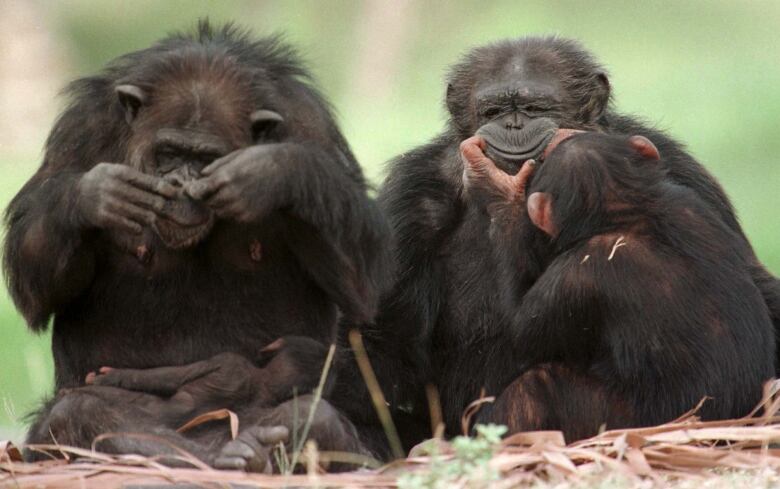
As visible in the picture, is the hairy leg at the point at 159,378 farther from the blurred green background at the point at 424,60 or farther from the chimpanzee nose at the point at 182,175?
the blurred green background at the point at 424,60

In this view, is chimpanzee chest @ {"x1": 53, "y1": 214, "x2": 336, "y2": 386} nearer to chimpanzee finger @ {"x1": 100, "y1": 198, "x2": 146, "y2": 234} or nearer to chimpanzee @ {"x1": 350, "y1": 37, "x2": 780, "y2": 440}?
chimpanzee finger @ {"x1": 100, "y1": 198, "x2": 146, "y2": 234}

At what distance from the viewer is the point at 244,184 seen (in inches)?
243

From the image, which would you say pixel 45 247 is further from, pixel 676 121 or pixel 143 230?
pixel 676 121

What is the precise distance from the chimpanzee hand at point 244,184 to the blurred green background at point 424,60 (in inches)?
361

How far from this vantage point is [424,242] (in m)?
7.90

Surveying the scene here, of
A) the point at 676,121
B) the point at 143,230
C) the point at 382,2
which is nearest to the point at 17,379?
the point at 676,121

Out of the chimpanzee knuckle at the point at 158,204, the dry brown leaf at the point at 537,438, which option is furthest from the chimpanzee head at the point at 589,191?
the chimpanzee knuckle at the point at 158,204

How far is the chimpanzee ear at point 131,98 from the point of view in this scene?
6.48 metres

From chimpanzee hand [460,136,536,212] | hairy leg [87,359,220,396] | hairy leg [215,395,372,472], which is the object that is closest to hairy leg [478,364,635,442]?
hairy leg [215,395,372,472]

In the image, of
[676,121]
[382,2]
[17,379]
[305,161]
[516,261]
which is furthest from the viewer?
[382,2]

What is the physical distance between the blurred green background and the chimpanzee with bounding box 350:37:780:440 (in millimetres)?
7852

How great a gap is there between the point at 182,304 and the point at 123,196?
0.65m

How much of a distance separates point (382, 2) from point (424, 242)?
799 inches

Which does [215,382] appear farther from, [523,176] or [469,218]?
[469,218]
